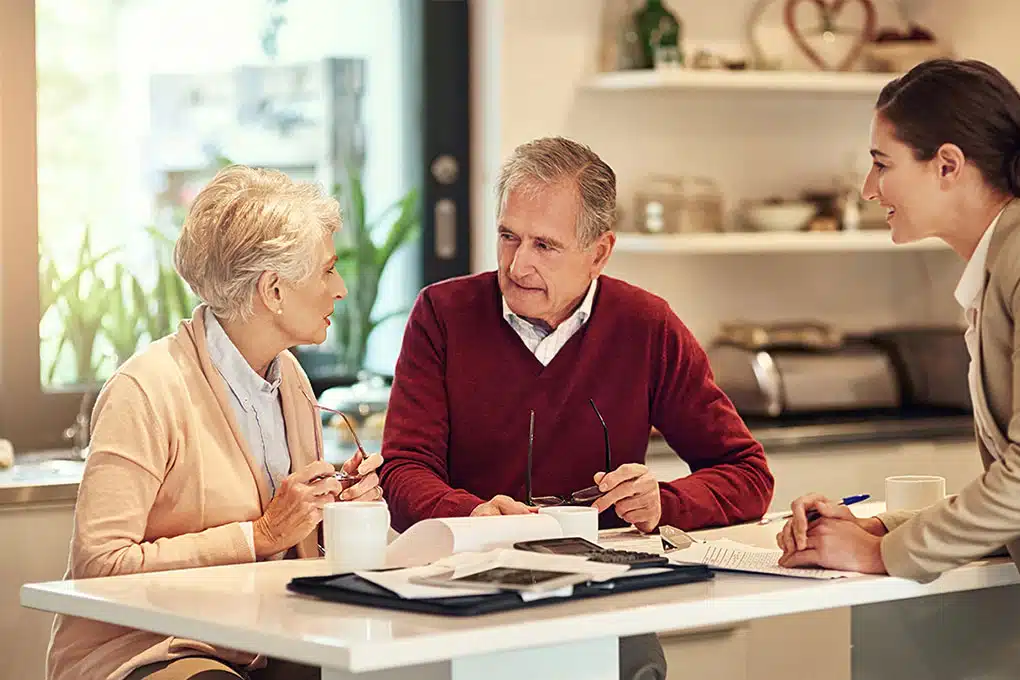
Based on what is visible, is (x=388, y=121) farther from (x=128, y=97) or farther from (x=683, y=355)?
(x=683, y=355)

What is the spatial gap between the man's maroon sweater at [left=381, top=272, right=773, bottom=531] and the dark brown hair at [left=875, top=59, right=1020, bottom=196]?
0.72 metres

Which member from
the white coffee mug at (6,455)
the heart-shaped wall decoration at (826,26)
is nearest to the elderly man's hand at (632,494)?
the white coffee mug at (6,455)

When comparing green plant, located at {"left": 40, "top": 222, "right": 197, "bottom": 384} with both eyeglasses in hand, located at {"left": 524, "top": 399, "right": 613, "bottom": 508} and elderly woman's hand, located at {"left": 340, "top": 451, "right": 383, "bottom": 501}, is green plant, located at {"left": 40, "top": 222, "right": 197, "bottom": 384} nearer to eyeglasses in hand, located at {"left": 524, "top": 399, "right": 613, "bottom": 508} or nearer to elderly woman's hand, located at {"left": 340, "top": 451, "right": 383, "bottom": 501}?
eyeglasses in hand, located at {"left": 524, "top": 399, "right": 613, "bottom": 508}

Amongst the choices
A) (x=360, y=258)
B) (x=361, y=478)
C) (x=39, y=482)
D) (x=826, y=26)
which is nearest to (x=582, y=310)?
(x=361, y=478)

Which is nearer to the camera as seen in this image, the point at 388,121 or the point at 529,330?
the point at 529,330

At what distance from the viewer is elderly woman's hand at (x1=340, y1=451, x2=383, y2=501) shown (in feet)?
7.93

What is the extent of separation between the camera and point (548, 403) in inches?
110

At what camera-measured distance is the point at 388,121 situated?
427cm

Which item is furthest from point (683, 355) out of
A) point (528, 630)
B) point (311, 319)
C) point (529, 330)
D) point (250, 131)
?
point (250, 131)

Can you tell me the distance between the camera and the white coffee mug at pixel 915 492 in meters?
2.53

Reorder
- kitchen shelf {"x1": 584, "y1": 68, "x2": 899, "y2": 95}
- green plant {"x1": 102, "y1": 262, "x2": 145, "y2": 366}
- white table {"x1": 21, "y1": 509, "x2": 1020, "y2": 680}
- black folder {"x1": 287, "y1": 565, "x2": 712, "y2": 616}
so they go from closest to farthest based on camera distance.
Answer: white table {"x1": 21, "y1": 509, "x2": 1020, "y2": 680}, black folder {"x1": 287, "y1": 565, "x2": 712, "y2": 616}, green plant {"x1": 102, "y1": 262, "x2": 145, "y2": 366}, kitchen shelf {"x1": 584, "y1": 68, "x2": 899, "y2": 95}

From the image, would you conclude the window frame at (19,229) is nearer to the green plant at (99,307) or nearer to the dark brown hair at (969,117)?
the green plant at (99,307)

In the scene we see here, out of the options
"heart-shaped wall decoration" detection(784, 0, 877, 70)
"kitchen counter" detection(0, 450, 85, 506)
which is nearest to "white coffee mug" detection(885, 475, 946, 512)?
"kitchen counter" detection(0, 450, 85, 506)

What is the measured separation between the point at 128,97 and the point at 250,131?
33cm
